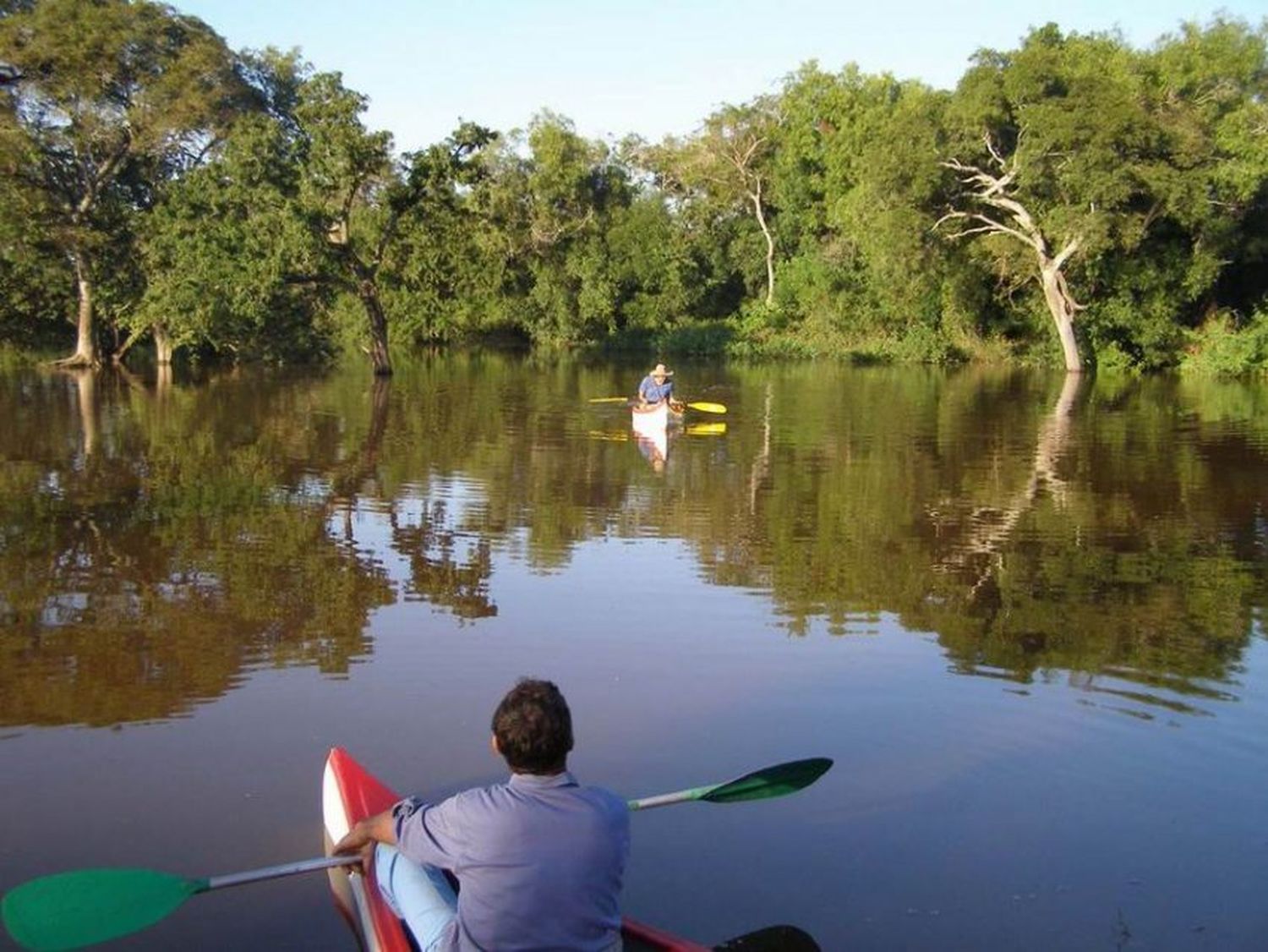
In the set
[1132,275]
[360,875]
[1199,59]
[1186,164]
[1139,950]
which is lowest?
[1139,950]

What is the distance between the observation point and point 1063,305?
1425 inches

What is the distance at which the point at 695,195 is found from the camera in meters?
55.2

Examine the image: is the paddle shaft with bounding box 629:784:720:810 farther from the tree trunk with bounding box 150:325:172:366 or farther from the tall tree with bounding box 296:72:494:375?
the tree trunk with bounding box 150:325:172:366

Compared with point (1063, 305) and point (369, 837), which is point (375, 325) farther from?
point (369, 837)

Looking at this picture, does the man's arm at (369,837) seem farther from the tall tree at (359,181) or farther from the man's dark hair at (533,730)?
the tall tree at (359,181)

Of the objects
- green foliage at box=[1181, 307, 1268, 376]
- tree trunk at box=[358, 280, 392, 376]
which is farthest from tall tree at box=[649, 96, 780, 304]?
tree trunk at box=[358, 280, 392, 376]

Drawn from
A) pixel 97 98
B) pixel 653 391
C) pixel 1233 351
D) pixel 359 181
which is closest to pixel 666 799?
pixel 653 391

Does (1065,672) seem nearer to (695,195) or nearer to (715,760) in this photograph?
(715,760)

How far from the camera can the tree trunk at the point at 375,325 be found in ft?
111

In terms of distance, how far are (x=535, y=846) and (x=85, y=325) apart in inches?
1426

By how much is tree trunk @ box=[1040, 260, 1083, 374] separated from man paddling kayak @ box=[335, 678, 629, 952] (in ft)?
113

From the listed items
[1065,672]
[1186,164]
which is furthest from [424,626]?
[1186,164]

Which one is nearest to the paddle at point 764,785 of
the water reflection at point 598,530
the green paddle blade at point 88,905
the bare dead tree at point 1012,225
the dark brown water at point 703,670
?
the dark brown water at point 703,670

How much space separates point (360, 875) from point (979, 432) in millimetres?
17096
